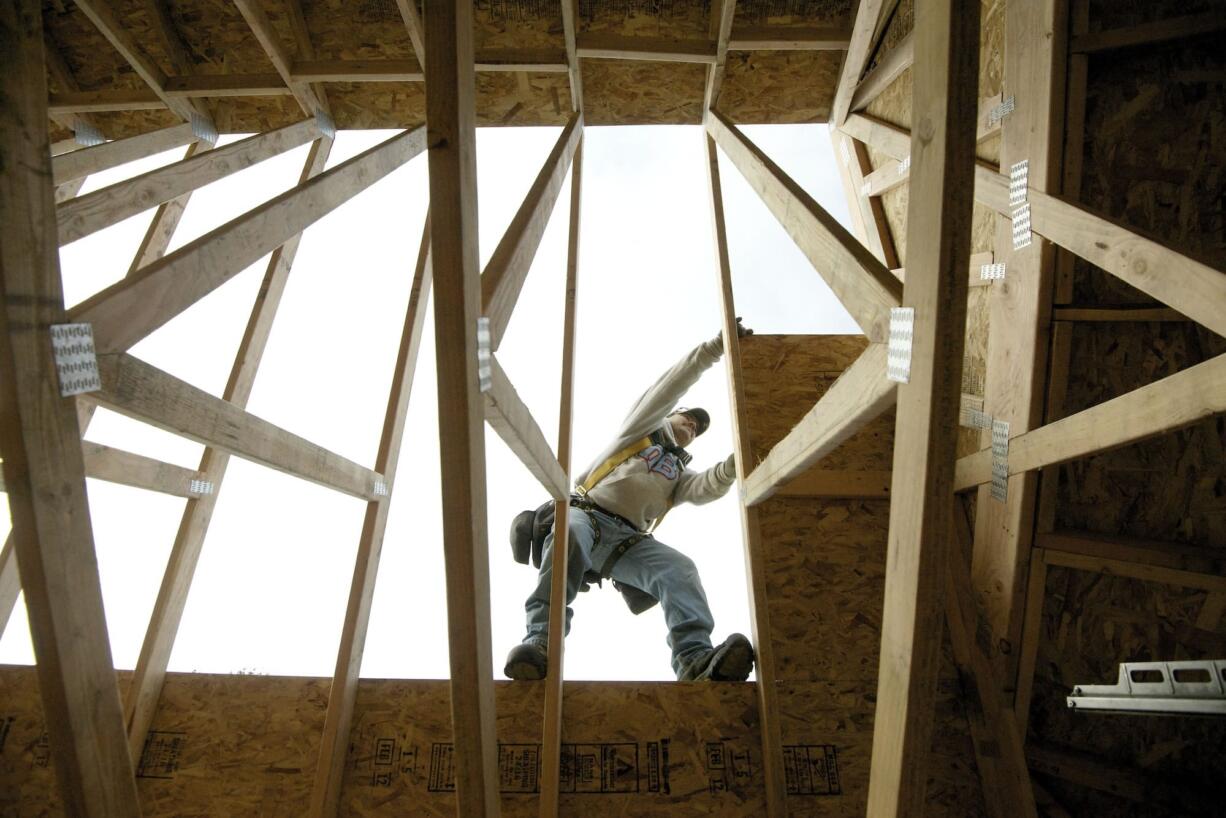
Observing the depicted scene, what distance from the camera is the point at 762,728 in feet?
11.1

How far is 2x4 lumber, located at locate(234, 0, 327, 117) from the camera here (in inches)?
166

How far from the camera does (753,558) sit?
3.67m

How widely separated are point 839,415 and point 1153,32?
2.03 m

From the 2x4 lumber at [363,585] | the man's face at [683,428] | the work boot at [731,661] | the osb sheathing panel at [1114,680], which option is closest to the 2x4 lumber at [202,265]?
the 2x4 lumber at [363,585]

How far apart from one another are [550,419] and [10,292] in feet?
16.1

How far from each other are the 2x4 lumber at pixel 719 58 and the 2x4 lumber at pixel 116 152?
3.14 meters

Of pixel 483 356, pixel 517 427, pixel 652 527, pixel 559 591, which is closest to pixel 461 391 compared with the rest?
pixel 483 356

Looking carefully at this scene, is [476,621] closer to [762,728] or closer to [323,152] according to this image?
[762,728]

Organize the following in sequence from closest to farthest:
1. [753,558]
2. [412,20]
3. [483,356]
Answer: [483,356], [753,558], [412,20]

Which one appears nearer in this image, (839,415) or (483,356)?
(483,356)

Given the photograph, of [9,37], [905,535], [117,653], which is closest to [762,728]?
[905,535]

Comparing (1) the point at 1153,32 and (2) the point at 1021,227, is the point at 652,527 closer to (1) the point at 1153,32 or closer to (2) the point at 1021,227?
(2) the point at 1021,227

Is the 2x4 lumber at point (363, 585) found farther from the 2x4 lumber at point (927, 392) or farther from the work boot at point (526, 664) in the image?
the 2x4 lumber at point (927, 392)

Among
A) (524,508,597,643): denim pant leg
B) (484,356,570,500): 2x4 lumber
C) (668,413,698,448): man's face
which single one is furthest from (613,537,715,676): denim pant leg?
(484,356,570,500): 2x4 lumber
